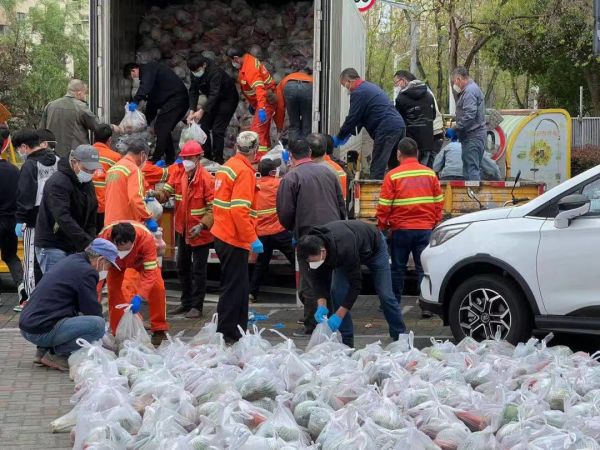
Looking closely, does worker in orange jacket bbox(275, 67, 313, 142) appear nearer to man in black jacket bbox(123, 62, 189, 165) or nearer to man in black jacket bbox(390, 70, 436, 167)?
man in black jacket bbox(390, 70, 436, 167)

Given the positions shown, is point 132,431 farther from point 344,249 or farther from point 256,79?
point 256,79

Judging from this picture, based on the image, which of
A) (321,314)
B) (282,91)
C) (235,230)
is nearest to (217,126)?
(282,91)

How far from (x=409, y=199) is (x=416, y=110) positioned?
3.30m

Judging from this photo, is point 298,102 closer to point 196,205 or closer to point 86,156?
point 196,205

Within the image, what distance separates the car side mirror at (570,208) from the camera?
8062 millimetres

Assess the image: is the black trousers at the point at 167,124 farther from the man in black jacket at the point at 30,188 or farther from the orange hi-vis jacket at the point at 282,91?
the man in black jacket at the point at 30,188

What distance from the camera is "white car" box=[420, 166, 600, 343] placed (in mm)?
8195

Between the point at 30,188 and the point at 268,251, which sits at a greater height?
the point at 30,188

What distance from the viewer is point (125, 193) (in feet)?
31.6

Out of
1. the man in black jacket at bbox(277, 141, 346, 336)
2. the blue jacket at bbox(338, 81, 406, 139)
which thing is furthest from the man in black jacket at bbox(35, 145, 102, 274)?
the blue jacket at bbox(338, 81, 406, 139)

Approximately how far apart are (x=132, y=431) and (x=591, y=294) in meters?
3.78

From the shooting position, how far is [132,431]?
19.5 ft

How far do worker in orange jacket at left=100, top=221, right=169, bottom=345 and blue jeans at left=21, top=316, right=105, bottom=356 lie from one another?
0.68 meters

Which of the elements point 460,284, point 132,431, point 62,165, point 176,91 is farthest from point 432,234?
point 176,91
